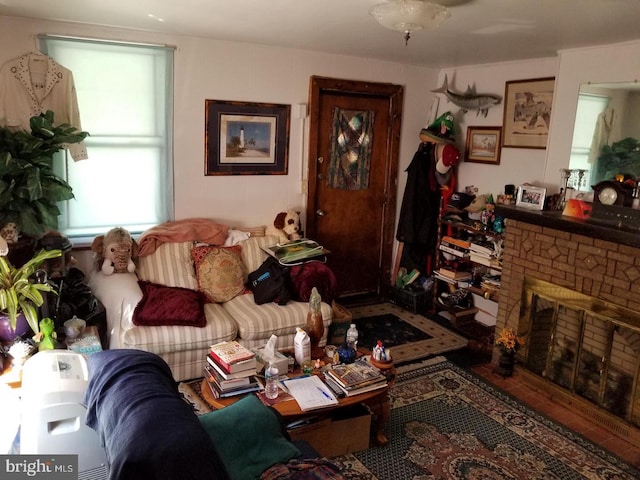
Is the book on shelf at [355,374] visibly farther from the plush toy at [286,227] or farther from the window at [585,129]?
the window at [585,129]

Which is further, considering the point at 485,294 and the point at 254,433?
the point at 485,294

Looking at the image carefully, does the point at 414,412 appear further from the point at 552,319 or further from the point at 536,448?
the point at 552,319

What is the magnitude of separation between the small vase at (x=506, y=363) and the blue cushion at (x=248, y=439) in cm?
212

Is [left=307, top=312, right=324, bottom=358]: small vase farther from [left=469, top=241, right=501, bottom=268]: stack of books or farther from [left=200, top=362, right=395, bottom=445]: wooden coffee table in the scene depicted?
[left=469, top=241, right=501, bottom=268]: stack of books

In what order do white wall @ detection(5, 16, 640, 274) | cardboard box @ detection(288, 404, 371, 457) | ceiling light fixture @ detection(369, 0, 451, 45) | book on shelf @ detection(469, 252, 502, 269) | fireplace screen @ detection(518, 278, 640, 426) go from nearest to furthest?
ceiling light fixture @ detection(369, 0, 451, 45)
cardboard box @ detection(288, 404, 371, 457)
fireplace screen @ detection(518, 278, 640, 426)
white wall @ detection(5, 16, 640, 274)
book on shelf @ detection(469, 252, 502, 269)

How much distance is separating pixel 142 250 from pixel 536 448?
8.96ft

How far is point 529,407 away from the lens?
3166 mm

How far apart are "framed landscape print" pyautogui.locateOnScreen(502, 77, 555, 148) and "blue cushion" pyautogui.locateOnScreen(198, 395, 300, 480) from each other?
3038 mm

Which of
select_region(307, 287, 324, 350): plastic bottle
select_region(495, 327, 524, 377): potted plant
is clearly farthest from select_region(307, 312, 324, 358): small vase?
select_region(495, 327, 524, 377): potted plant

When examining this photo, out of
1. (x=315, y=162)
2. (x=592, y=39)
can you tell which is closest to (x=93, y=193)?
(x=315, y=162)

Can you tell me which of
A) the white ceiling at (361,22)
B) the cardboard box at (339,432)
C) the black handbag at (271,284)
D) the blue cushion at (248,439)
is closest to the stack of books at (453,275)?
the black handbag at (271,284)

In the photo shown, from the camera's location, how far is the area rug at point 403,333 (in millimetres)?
3881

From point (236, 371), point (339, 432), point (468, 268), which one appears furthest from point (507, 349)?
point (236, 371)

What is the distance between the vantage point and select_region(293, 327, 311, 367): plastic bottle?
8.75 ft
